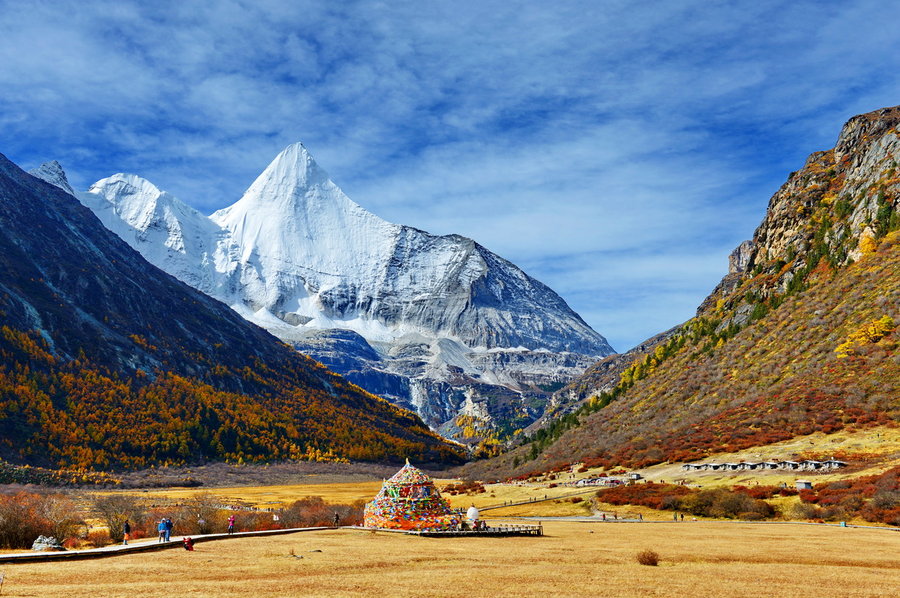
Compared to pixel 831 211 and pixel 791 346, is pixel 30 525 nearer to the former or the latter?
pixel 791 346

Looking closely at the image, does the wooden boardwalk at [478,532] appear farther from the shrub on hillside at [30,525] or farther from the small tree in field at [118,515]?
the shrub on hillside at [30,525]

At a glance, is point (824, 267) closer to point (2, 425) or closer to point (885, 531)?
point (885, 531)

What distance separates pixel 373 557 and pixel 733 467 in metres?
49.3

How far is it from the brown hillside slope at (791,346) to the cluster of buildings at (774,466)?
6886 millimetres

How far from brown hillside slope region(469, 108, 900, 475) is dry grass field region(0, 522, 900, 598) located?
145ft

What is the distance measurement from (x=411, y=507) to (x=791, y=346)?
245ft

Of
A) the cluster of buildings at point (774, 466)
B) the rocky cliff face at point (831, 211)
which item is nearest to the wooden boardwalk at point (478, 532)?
the cluster of buildings at point (774, 466)

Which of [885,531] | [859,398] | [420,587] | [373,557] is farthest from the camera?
[859,398]

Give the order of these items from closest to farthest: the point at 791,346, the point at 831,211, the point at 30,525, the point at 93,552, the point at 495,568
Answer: the point at 495,568
the point at 93,552
the point at 30,525
the point at 791,346
the point at 831,211

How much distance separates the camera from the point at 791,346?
332 ft

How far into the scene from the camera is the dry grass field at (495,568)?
2253cm

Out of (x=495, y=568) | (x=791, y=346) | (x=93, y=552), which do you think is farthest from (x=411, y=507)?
(x=791, y=346)

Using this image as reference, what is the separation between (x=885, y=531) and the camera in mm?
40938

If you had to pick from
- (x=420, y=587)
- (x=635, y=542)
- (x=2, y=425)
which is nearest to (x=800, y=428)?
(x=635, y=542)
